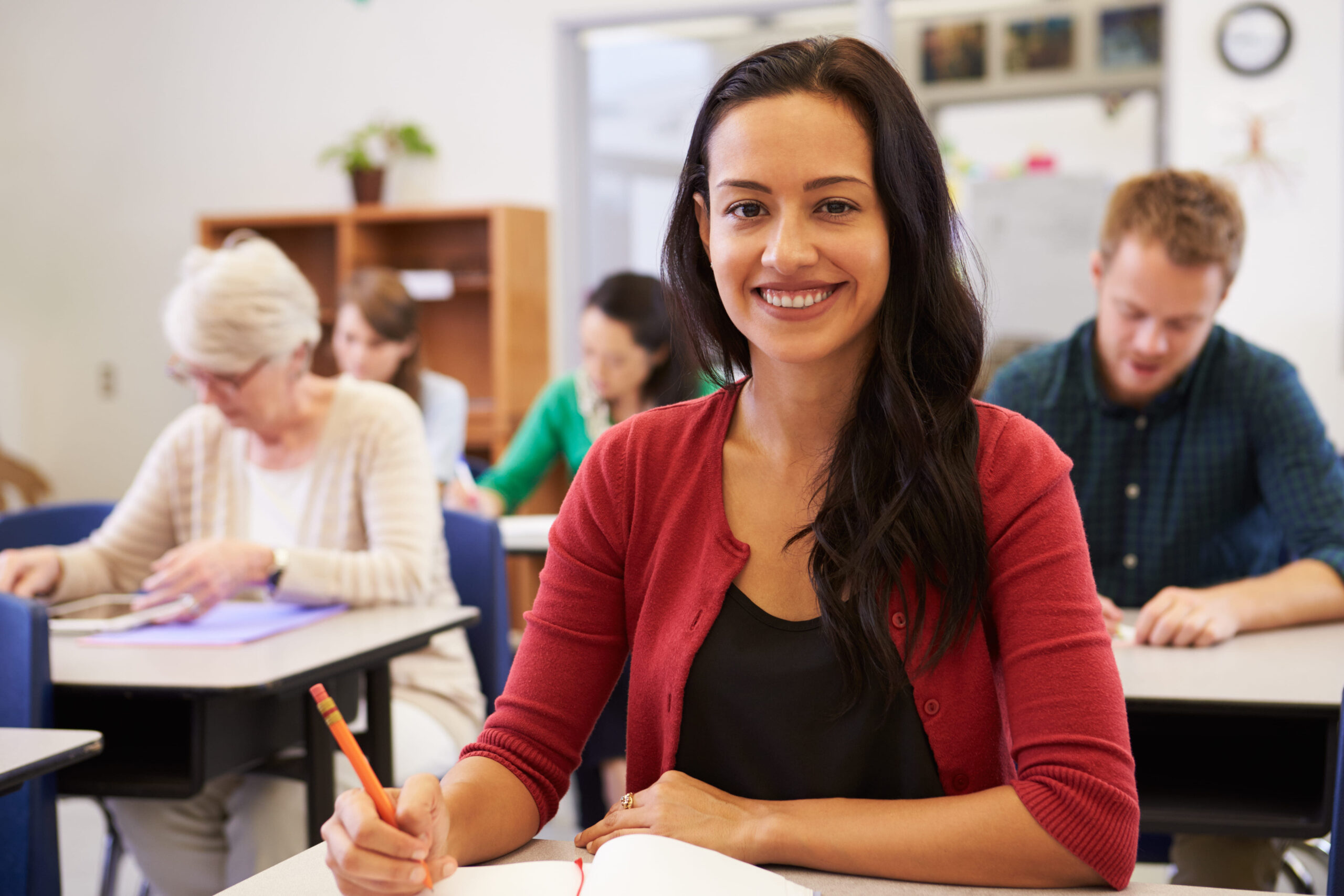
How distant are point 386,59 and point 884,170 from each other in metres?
5.15

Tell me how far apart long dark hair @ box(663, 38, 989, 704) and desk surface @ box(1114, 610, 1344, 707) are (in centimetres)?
55

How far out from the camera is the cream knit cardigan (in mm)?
2156

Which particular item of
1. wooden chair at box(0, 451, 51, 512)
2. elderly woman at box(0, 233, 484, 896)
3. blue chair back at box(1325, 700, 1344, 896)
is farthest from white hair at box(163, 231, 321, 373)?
wooden chair at box(0, 451, 51, 512)

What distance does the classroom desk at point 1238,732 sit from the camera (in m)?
1.49

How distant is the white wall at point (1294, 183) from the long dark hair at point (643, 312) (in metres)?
2.59

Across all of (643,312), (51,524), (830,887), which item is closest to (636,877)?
(830,887)

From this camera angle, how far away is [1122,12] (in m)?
5.71

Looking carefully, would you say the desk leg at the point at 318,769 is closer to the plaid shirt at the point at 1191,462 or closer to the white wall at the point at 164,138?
the plaid shirt at the point at 1191,462

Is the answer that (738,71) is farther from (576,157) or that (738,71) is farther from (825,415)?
(576,157)

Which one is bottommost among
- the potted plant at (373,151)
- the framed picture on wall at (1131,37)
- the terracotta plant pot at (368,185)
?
the terracotta plant pot at (368,185)

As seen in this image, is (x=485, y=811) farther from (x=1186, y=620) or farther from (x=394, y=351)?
(x=394, y=351)

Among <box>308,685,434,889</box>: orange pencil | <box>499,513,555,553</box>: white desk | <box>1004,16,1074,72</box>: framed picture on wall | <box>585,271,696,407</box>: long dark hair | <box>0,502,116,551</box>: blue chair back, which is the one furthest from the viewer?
<box>1004,16,1074,72</box>: framed picture on wall

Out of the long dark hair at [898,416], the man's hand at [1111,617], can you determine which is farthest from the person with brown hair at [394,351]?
the long dark hair at [898,416]

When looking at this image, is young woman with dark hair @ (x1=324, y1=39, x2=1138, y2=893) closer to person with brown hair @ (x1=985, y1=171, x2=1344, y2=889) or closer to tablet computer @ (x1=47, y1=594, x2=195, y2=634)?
person with brown hair @ (x1=985, y1=171, x2=1344, y2=889)
